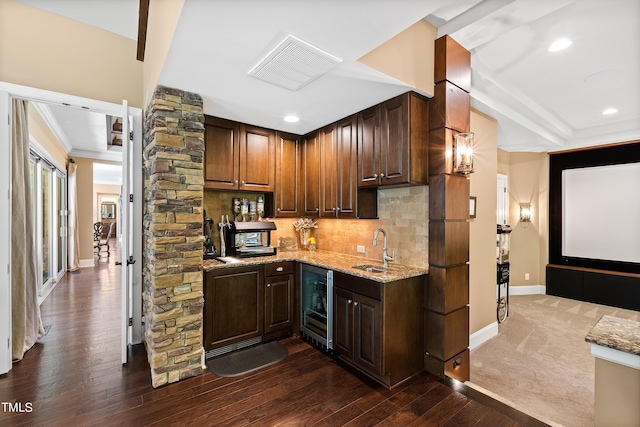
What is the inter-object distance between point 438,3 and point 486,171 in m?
2.79

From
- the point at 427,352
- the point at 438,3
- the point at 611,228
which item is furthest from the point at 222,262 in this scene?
the point at 611,228

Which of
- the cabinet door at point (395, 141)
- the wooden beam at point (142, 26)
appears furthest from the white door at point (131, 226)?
the cabinet door at point (395, 141)

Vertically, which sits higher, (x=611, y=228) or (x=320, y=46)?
(x=320, y=46)

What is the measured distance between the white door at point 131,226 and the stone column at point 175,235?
1.01ft

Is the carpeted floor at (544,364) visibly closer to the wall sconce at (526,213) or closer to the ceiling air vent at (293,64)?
the wall sconce at (526,213)

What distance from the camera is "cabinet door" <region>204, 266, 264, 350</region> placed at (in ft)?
9.25

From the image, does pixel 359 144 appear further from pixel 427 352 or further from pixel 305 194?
pixel 427 352

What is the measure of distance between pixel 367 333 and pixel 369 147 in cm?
180

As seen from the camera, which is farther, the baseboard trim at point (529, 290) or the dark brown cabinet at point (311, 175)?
the baseboard trim at point (529, 290)

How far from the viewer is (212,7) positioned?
1577 millimetres

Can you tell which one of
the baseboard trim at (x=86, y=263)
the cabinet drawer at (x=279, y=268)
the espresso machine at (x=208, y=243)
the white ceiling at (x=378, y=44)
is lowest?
the baseboard trim at (x=86, y=263)

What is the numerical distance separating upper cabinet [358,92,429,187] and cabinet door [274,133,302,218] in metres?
1.22

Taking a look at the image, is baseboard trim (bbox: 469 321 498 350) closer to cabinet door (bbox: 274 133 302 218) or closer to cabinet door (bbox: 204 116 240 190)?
cabinet door (bbox: 274 133 302 218)

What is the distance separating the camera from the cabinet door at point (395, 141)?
8.55 ft
